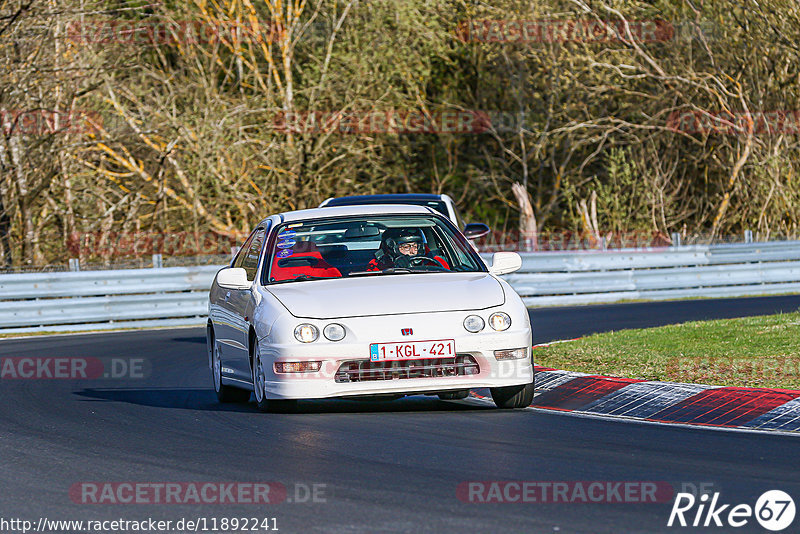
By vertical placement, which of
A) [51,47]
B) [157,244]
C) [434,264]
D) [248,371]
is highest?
[51,47]

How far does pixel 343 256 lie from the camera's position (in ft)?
34.5

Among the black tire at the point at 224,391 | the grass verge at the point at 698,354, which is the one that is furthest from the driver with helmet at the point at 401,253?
the grass verge at the point at 698,354

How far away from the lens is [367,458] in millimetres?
7523

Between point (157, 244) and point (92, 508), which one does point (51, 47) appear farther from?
point (92, 508)

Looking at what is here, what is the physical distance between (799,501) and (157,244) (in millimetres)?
24288

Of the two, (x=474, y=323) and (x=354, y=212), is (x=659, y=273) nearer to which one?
(x=354, y=212)

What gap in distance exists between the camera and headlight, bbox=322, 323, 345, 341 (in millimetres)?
9156

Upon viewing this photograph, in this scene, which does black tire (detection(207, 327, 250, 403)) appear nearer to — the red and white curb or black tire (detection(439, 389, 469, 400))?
black tire (detection(439, 389, 469, 400))

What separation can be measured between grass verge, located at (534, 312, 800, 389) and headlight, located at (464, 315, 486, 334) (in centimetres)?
197

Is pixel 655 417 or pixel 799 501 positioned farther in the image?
pixel 655 417

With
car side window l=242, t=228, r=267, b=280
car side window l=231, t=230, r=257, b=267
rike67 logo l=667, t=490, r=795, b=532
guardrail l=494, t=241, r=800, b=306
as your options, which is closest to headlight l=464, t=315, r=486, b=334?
car side window l=242, t=228, r=267, b=280

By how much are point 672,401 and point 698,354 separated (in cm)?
257

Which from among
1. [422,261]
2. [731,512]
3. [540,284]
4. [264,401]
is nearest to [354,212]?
[422,261]

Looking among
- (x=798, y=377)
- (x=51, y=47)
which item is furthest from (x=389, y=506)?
(x=51, y=47)
